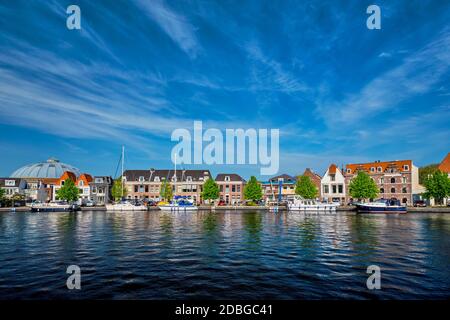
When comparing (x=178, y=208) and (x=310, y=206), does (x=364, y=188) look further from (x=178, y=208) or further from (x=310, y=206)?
(x=178, y=208)

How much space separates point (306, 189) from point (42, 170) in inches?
6266

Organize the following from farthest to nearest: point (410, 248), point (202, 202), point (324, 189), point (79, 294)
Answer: point (202, 202)
point (324, 189)
point (410, 248)
point (79, 294)

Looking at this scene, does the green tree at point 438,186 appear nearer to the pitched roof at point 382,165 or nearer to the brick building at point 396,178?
the brick building at point 396,178

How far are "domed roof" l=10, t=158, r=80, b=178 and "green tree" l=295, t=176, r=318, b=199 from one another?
151658 mm

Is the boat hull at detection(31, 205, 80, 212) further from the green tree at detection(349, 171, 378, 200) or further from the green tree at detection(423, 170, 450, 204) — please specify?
the green tree at detection(423, 170, 450, 204)

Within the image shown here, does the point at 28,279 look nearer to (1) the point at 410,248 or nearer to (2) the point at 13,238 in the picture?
(2) the point at 13,238

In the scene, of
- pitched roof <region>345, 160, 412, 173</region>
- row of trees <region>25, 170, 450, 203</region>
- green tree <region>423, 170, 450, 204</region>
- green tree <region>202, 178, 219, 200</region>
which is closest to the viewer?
green tree <region>423, 170, 450, 204</region>

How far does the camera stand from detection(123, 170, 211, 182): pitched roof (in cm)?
10850

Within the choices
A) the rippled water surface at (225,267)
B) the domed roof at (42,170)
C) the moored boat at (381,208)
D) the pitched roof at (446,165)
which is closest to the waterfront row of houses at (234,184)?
the pitched roof at (446,165)

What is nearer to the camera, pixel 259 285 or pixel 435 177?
pixel 259 285

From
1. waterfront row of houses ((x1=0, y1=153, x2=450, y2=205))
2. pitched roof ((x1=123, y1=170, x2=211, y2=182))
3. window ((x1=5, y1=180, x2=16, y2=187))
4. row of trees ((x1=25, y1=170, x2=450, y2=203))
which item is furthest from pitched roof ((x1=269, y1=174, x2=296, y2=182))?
window ((x1=5, y1=180, x2=16, y2=187))
